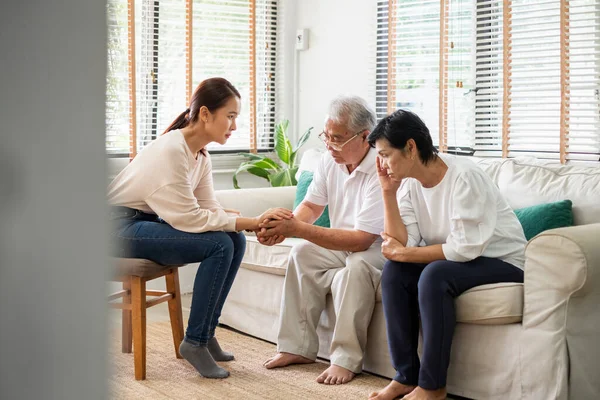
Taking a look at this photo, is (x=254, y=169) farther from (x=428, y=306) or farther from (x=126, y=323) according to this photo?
(x=428, y=306)

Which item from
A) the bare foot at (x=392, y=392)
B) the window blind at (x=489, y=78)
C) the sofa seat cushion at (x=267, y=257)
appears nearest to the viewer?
the bare foot at (x=392, y=392)

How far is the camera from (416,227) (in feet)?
9.57

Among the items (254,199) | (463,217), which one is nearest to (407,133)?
(463,217)

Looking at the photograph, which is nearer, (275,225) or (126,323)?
(275,225)

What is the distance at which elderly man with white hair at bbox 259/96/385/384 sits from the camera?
303 centimetres

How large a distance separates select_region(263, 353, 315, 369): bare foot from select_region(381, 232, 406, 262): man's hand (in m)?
0.70

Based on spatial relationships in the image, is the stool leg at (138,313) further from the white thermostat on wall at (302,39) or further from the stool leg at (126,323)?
the white thermostat on wall at (302,39)

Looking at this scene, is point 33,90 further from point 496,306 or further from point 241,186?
point 241,186

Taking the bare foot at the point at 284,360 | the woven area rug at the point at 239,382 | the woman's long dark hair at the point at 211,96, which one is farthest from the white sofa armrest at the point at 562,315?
the woman's long dark hair at the point at 211,96

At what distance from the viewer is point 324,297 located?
10.6 feet

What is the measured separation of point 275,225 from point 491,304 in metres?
0.96

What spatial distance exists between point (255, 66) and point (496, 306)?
3.25m

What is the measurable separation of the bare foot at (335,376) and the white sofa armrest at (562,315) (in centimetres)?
73

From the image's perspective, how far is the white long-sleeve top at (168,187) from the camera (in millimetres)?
2982
